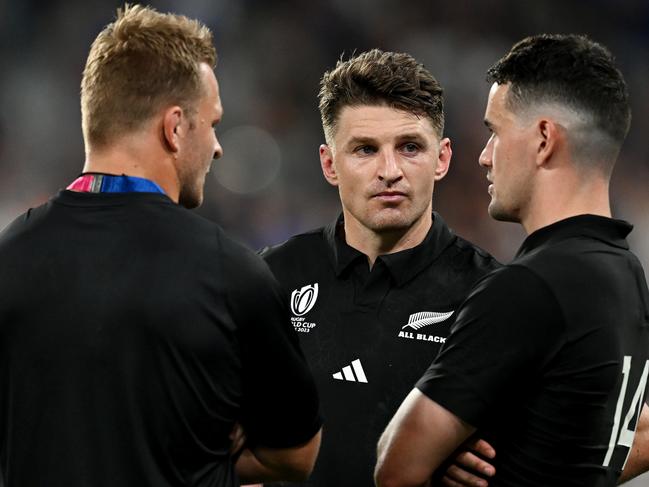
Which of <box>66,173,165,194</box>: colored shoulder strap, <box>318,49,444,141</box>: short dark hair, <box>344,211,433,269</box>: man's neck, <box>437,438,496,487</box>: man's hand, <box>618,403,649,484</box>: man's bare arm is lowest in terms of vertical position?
<box>618,403,649,484</box>: man's bare arm

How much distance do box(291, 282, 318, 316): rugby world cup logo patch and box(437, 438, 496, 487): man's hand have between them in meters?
0.87

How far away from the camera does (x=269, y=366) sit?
6.57 ft

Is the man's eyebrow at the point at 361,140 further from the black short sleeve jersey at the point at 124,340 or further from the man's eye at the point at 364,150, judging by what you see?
the black short sleeve jersey at the point at 124,340

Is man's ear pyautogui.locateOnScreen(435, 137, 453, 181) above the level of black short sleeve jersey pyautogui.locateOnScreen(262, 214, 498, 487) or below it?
above

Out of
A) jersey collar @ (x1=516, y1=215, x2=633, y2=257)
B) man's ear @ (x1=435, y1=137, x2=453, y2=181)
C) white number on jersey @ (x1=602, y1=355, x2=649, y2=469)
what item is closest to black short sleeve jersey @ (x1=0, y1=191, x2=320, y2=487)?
jersey collar @ (x1=516, y1=215, x2=633, y2=257)

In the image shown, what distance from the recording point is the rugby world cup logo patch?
2918 millimetres

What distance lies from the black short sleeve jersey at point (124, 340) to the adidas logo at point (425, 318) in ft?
2.73

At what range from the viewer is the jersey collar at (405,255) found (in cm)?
285

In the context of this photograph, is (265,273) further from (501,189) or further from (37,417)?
(501,189)

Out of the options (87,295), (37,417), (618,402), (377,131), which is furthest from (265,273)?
(377,131)

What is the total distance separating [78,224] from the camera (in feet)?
6.40

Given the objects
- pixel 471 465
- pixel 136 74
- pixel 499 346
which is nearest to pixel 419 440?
pixel 471 465

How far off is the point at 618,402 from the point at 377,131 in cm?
120

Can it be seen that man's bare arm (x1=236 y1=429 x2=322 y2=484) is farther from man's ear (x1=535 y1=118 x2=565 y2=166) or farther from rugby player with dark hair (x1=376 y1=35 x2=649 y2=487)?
man's ear (x1=535 y1=118 x2=565 y2=166)
